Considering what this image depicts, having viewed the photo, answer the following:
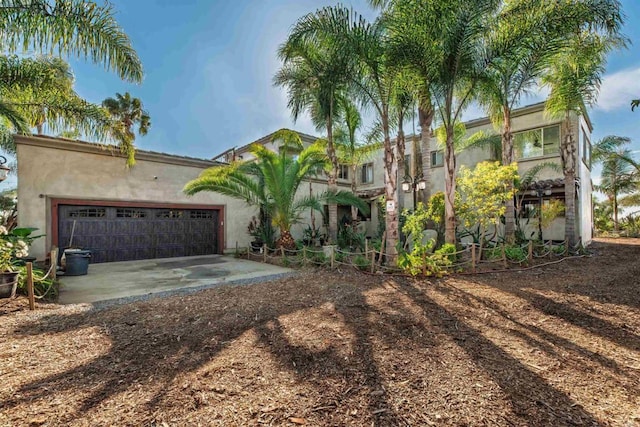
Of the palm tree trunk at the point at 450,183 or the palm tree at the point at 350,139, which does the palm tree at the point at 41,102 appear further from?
the palm tree trunk at the point at 450,183

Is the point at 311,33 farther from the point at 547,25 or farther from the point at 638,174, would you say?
the point at 638,174

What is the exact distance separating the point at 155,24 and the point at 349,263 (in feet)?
Result: 36.1

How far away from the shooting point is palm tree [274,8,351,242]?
328 inches

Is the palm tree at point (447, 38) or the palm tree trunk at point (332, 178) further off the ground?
the palm tree at point (447, 38)

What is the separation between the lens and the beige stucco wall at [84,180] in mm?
10297

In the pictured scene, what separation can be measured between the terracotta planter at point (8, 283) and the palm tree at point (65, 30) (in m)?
4.76

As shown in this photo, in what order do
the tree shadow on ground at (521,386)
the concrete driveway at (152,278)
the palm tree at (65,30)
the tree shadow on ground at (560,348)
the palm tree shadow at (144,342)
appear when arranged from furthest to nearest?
the concrete driveway at (152,278) < the palm tree at (65,30) < the tree shadow on ground at (560,348) < the palm tree shadow at (144,342) < the tree shadow on ground at (521,386)

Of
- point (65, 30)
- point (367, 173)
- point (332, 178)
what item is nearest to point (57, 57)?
point (65, 30)

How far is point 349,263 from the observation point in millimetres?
9344

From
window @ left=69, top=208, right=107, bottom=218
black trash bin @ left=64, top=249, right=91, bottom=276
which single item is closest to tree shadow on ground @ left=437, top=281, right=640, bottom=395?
black trash bin @ left=64, top=249, right=91, bottom=276

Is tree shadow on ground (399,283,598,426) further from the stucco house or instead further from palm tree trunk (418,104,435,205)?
the stucco house

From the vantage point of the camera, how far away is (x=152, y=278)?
863cm

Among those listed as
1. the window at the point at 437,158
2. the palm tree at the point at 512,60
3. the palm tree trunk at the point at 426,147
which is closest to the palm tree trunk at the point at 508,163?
the palm tree at the point at 512,60

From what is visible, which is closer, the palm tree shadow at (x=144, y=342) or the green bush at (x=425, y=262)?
the palm tree shadow at (x=144, y=342)
